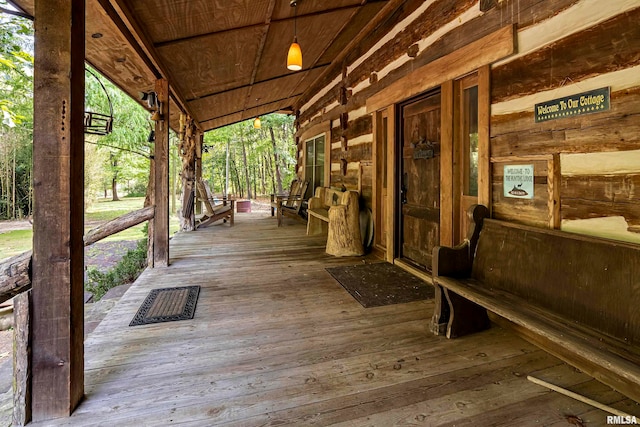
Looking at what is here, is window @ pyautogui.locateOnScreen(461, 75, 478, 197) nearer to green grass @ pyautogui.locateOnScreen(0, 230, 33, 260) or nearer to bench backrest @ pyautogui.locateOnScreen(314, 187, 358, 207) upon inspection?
bench backrest @ pyautogui.locateOnScreen(314, 187, 358, 207)

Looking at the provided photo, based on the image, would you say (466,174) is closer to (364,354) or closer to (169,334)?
(364,354)

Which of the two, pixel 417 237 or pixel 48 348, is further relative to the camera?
pixel 417 237

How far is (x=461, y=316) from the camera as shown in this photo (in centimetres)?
222

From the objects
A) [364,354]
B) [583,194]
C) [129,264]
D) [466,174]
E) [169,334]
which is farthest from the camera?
[129,264]

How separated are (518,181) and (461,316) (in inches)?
40.0

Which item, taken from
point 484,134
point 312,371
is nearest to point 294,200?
point 484,134

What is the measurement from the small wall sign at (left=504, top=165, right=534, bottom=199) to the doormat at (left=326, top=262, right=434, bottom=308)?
117 cm

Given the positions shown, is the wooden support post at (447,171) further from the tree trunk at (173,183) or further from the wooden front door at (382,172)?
the tree trunk at (173,183)

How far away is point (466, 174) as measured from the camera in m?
2.86

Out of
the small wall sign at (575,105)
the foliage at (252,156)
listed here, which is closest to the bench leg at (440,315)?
the small wall sign at (575,105)

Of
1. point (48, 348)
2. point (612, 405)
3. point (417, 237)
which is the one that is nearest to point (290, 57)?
point (417, 237)

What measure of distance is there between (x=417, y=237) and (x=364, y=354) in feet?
6.47

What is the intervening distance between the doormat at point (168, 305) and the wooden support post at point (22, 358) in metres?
0.98

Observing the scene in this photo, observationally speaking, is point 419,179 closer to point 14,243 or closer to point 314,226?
point 314,226
